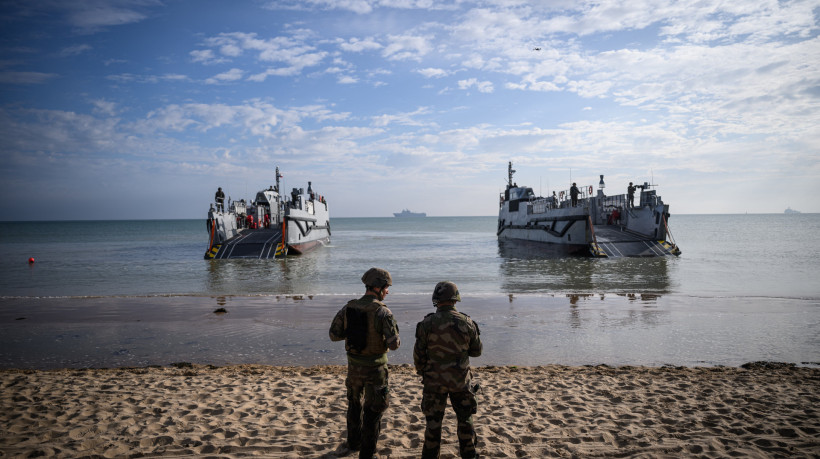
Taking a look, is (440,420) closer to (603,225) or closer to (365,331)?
(365,331)

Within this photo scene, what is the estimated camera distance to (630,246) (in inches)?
1037

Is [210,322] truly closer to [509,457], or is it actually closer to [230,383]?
[230,383]

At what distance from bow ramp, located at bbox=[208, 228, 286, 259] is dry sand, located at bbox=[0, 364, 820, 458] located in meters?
20.6

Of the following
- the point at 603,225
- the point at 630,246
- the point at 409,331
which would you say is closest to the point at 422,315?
the point at 409,331

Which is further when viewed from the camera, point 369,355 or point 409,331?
point 409,331

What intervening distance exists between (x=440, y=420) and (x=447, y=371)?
433 mm

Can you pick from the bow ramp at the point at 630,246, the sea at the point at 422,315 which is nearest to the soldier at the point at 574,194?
the bow ramp at the point at 630,246

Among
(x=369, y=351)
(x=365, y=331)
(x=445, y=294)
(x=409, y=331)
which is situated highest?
(x=445, y=294)

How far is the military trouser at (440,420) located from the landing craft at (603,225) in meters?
23.9

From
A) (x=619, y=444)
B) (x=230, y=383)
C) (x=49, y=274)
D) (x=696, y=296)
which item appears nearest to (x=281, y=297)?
(x=230, y=383)

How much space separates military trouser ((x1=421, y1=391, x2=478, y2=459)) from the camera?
3.55 metres

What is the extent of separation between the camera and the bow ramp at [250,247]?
26.6m

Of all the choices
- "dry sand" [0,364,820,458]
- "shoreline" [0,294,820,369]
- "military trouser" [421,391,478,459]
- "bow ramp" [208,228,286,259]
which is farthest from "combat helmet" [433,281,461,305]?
"bow ramp" [208,228,286,259]

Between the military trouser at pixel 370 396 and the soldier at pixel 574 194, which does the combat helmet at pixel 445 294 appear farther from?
the soldier at pixel 574 194
